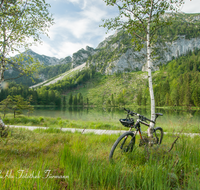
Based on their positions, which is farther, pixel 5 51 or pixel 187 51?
pixel 187 51

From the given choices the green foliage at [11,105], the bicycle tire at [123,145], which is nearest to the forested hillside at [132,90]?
the green foliage at [11,105]

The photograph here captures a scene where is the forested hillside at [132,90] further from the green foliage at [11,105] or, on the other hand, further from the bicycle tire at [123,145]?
the bicycle tire at [123,145]

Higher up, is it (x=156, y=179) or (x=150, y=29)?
(x=150, y=29)

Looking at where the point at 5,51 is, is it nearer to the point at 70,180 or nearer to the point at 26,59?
the point at 26,59

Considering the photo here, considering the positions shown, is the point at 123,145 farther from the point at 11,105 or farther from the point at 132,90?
the point at 132,90

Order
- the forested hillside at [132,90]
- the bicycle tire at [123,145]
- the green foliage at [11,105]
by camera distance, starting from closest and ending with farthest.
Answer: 1. the bicycle tire at [123,145]
2. the green foliage at [11,105]
3. the forested hillside at [132,90]

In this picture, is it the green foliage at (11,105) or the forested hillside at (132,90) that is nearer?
the green foliage at (11,105)

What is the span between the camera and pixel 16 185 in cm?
191

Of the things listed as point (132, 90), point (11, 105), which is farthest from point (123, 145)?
point (132, 90)

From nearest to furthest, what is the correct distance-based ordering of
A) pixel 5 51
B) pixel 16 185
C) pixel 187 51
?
pixel 16 185 → pixel 5 51 → pixel 187 51

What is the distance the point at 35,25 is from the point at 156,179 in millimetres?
9656

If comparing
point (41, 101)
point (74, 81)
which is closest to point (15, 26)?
point (41, 101)

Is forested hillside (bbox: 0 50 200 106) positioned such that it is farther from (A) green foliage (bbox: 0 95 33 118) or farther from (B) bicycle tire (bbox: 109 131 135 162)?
(B) bicycle tire (bbox: 109 131 135 162)

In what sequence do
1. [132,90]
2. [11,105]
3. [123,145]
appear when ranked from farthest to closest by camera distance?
[132,90] < [11,105] < [123,145]
